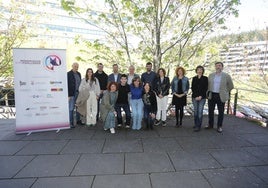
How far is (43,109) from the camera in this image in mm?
4543

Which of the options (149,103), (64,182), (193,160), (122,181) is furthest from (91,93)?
(193,160)

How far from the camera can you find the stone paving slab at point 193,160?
2.91 metres

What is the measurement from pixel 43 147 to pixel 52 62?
6.38 ft

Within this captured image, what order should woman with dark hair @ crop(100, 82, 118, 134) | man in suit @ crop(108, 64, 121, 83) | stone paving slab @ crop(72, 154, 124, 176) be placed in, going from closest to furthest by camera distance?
1. stone paving slab @ crop(72, 154, 124, 176)
2. woman with dark hair @ crop(100, 82, 118, 134)
3. man in suit @ crop(108, 64, 121, 83)

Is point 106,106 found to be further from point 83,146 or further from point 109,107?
point 83,146

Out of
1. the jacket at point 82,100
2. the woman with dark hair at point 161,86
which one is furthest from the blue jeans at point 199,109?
the jacket at point 82,100

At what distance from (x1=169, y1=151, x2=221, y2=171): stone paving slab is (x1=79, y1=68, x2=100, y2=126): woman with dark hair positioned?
8.15ft

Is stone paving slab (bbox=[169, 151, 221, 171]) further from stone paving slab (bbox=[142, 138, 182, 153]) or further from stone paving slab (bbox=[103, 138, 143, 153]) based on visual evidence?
stone paving slab (bbox=[103, 138, 143, 153])

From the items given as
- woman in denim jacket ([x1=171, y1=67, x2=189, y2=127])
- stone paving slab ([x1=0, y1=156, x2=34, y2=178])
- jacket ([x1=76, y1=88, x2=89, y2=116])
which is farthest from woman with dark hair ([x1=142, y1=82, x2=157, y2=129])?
stone paving slab ([x1=0, y1=156, x2=34, y2=178])

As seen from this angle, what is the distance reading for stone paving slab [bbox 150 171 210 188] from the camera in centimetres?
241

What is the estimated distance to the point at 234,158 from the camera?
3201 millimetres

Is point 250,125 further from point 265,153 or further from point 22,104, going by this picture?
point 22,104

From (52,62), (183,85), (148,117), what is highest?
(52,62)

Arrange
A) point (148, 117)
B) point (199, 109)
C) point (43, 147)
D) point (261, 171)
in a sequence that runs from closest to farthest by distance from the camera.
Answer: point (261, 171) < point (43, 147) < point (199, 109) < point (148, 117)
